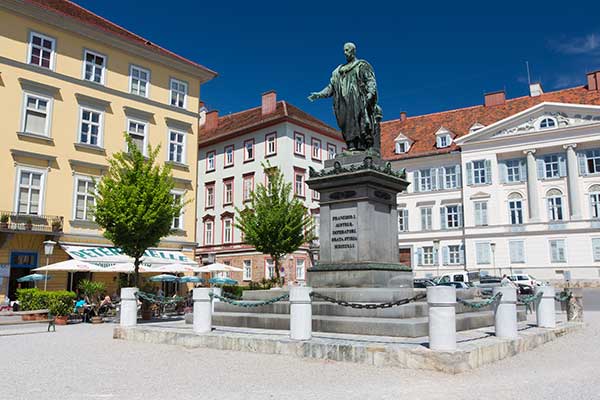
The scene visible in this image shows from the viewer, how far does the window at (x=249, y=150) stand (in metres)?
44.8

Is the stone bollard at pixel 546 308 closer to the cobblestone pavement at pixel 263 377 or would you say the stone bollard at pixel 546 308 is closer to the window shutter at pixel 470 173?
the cobblestone pavement at pixel 263 377

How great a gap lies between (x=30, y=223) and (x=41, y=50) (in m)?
8.76

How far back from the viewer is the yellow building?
25156 mm

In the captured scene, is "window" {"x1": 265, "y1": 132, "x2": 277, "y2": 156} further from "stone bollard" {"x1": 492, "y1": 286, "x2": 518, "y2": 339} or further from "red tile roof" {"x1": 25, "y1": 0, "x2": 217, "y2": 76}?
"stone bollard" {"x1": 492, "y1": 286, "x2": 518, "y2": 339}

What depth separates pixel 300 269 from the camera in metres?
41.1

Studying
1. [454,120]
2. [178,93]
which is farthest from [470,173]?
[178,93]

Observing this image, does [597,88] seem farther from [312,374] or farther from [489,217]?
[312,374]

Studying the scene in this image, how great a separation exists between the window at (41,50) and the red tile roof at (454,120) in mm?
32505

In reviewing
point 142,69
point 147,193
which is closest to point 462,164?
point 142,69

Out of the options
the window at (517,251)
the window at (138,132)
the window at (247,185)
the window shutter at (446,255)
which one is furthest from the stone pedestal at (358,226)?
the window shutter at (446,255)

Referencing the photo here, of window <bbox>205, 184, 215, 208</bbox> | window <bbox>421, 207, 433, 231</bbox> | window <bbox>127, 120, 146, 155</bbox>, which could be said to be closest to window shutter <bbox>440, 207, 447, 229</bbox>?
window <bbox>421, 207, 433, 231</bbox>

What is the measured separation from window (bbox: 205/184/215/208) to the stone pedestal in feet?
118

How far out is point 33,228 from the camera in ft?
81.9

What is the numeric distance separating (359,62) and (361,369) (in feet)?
25.4
